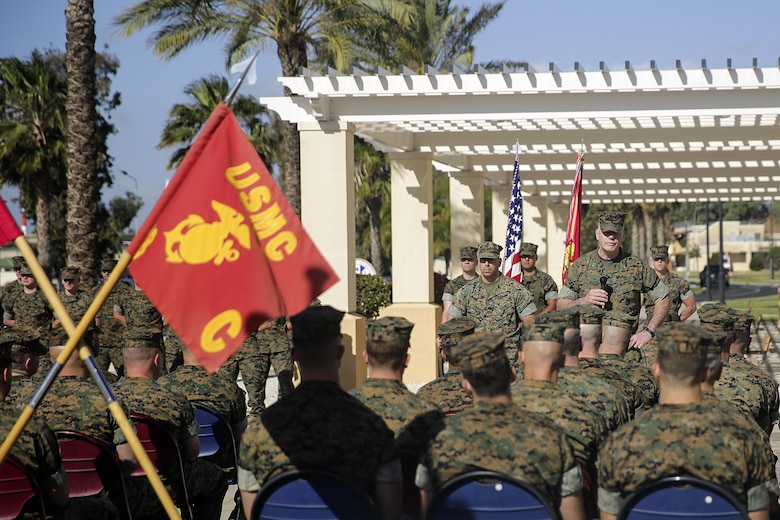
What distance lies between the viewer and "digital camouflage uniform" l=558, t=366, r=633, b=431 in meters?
5.48

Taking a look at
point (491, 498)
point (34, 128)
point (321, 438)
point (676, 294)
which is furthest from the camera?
point (34, 128)

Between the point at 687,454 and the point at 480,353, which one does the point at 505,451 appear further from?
the point at 687,454

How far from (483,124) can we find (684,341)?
11.2m

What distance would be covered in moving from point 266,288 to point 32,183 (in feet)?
107

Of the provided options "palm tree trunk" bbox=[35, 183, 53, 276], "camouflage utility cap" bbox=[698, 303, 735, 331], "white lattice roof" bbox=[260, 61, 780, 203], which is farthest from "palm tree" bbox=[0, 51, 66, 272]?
"camouflage utility cap" bbox=[698, 303, 735, 331]

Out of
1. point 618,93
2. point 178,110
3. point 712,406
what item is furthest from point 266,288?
point 178,110

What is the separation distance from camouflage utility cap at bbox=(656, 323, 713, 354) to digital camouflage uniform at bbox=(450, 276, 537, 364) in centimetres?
491

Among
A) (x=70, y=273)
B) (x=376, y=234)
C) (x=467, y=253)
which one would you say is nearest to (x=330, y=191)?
(x=467, y=253)

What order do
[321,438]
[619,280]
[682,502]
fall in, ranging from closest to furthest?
[682,502], [321,438], [619,280]

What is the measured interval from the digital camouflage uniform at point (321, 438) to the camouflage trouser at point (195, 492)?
5.15 ft

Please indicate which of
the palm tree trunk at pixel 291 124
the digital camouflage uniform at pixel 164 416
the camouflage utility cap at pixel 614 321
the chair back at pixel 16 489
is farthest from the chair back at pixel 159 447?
the palm tree trunk at pixel 291 124

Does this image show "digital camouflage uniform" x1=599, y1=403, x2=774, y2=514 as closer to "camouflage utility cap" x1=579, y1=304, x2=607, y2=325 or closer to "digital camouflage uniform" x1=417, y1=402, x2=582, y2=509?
"digital camouflage uniform" x1=417, y1=402, x2=582, y2=509

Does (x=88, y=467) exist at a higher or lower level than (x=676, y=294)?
lower

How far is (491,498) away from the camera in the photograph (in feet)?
13.2
